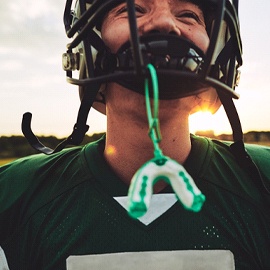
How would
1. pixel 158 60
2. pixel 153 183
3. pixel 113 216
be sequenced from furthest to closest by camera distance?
pixel 113 216, pixel 158 60, pixel 153 183

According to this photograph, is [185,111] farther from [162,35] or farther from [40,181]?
[40,181]

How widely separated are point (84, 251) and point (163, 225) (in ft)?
1.02

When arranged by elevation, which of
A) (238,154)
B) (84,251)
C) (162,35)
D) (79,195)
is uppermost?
(162,35)

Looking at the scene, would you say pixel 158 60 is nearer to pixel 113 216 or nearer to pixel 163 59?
pixel 163 59

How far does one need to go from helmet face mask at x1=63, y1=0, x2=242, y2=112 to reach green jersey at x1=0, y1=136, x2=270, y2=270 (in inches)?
14.6

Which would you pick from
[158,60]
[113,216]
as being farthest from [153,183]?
[113,216]

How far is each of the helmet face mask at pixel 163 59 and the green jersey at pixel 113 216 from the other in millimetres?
370

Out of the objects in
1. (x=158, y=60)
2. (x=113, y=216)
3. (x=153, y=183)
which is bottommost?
(x=113, y=216)

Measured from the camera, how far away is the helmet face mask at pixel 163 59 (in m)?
1.21

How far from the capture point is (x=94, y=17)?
4.57ft

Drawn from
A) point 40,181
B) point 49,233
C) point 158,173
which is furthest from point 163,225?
point 158,173

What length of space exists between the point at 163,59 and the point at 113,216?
2.10 feet

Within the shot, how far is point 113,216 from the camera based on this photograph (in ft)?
5.32

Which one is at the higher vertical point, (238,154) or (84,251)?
(238,154)
